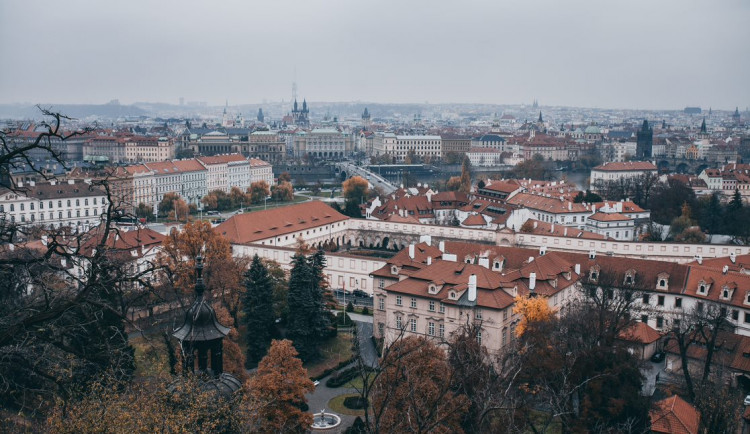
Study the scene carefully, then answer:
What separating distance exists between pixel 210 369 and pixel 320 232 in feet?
136

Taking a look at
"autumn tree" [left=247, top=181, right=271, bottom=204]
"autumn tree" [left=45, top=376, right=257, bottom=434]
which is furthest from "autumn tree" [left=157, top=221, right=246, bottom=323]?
"autumn tree" [left=247, top=181, right=271, bottom=204]

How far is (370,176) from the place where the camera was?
107 meters

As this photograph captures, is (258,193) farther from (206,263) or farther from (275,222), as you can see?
(206,263)

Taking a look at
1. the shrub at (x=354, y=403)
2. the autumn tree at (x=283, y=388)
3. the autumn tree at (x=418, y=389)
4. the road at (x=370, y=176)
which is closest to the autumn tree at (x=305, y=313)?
the shrub at (x=354, y=403)

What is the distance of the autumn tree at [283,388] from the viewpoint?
68.4ft

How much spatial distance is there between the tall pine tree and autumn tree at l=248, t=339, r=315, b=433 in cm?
783

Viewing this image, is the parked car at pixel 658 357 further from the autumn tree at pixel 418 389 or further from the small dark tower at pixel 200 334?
the small dark tower at pixel 200 334

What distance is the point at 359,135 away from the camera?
178 m

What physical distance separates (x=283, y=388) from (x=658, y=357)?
16421 mm

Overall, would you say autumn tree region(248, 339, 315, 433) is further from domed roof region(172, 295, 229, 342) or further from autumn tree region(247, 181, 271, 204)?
autumn tree region(247, 181, 271, 204)

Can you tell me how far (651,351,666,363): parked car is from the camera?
2936 cm

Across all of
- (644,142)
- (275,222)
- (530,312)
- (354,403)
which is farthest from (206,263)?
(644,142)

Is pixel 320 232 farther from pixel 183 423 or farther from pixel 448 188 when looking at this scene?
pixel 183 423

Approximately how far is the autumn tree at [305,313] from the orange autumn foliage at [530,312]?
844cm
